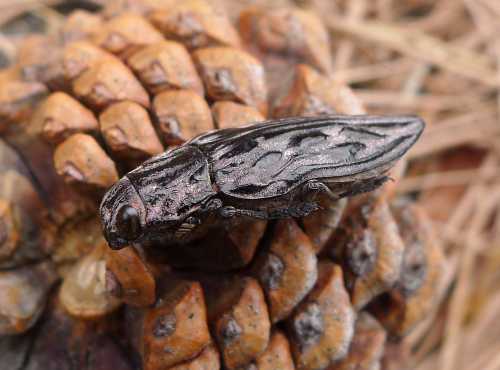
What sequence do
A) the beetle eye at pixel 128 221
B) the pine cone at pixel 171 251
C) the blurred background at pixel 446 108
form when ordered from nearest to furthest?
the beetle eye at pixel 128 221 → the pine cone at pixel 171 251 → the blurred background at pixel 446 108

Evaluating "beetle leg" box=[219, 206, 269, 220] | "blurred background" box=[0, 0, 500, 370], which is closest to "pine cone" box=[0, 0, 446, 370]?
"beetle leg" box=[219, 206, 269, 220]


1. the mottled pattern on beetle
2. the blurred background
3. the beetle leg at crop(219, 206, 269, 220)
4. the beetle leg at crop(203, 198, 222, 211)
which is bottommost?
the blurred background

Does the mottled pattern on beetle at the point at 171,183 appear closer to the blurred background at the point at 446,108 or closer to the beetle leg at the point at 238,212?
the beetle leg at the point at 238,212

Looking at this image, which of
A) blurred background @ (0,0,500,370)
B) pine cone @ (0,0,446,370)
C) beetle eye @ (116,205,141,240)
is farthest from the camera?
blurred background @ (0,0,500,370)

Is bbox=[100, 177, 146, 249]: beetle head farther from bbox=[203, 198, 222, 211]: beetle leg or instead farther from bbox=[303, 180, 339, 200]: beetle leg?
bbox=[303, 180, 339, 200]: beetle leg

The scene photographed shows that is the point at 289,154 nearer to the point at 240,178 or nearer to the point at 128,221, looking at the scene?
the point at 240,178

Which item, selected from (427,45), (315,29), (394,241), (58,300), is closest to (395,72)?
(427,45)

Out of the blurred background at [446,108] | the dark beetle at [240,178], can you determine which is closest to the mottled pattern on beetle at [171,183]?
the dark beetle at [240,178]

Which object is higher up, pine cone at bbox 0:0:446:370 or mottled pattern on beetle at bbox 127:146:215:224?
mottled pattern on beetle at bbox 127:146:215:224

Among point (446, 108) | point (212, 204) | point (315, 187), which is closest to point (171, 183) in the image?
point (212, 204)
